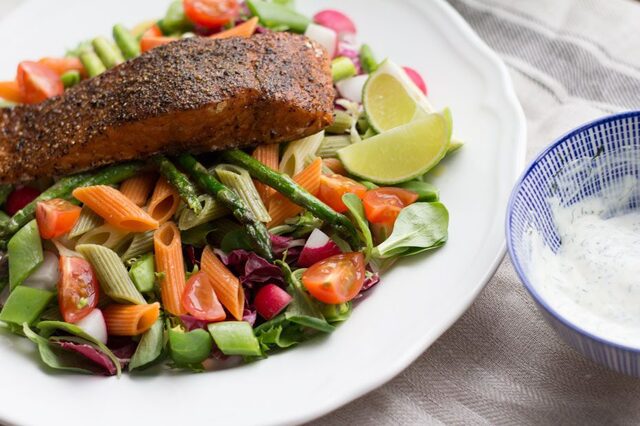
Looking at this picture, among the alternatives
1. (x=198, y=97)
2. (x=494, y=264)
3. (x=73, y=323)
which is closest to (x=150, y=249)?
(x=73, y=323)

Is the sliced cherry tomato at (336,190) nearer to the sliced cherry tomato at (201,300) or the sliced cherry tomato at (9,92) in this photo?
the sliced cherry tomato at (201,300)

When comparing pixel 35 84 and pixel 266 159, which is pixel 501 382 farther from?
pixel 35 84

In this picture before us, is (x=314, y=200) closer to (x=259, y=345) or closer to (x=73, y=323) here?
(x=259, y=345)

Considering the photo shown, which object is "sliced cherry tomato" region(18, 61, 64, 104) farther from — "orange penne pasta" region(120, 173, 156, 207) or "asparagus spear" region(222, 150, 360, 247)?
"asparagus spear" region(222, 150, 360, 247)

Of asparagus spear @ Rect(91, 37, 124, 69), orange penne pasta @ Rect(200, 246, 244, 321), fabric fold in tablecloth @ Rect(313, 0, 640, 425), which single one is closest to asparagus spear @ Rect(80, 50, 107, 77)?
asparagus spear @ Rect(91, 37, 124, 69)

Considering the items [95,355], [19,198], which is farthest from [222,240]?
[19,198]
